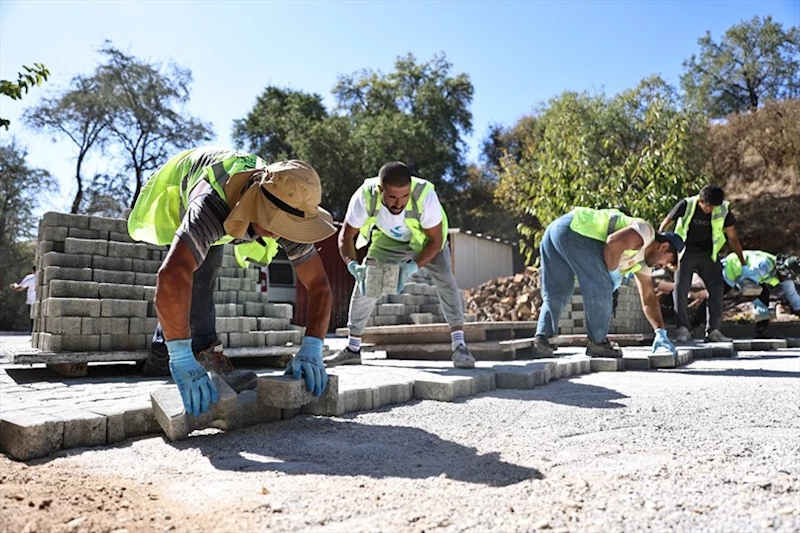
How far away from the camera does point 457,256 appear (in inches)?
712

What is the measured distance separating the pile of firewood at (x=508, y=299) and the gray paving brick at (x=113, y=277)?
9.24m

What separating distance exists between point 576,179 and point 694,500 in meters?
12.3

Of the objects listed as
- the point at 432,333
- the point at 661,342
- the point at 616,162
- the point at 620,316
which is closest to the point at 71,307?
the point at 432,333

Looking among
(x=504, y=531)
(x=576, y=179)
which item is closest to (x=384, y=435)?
(x=504, y=531)

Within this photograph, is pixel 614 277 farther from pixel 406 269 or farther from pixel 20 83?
pixel 20 83

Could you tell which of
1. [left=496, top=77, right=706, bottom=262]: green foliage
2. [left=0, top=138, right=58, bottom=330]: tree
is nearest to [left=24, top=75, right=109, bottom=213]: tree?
[left=0, top=138, right=58, bottom=330]: tree

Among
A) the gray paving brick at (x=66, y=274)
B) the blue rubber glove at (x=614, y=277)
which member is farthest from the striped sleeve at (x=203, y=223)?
the blue rubber glove at (x=614, y=277)

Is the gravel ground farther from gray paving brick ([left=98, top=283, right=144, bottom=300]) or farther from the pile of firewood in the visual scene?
the pile of firewood

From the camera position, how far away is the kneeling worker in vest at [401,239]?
4.72 meters

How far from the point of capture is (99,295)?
485cm

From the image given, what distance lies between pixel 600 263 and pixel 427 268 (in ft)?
5.26

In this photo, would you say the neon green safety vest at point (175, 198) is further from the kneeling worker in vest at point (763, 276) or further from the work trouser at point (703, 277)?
the kneeling worker in vest at point (763, 276)

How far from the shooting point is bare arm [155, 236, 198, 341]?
2.42 meters

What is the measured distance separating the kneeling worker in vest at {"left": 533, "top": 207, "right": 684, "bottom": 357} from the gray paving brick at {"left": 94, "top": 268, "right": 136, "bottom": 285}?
12.0ft
